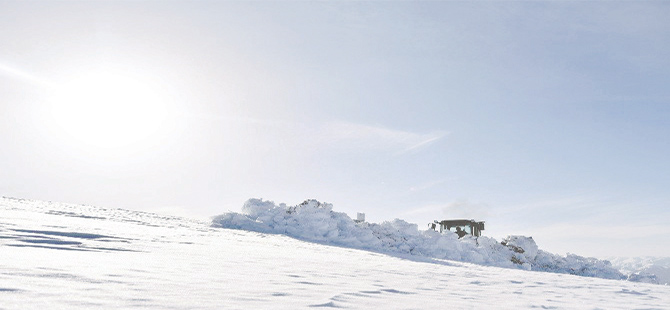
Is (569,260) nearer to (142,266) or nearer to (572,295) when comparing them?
(572,295)

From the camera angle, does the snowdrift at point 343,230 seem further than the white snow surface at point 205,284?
Yes

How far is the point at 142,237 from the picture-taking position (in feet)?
20.1

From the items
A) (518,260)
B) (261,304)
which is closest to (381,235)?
(518,260)

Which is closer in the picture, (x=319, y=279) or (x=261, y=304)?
(x=261, y=304)

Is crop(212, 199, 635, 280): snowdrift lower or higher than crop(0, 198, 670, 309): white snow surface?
higher

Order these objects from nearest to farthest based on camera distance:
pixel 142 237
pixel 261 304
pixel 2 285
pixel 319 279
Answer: pixel 2 285
pixel 261 304
pixel 319 279
pixel 142 237

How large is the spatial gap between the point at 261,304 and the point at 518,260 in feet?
69.5

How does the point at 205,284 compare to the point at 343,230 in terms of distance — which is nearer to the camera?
the point at 205,284

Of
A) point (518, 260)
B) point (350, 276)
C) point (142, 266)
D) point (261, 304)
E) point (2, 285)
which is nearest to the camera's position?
point (2, 285)

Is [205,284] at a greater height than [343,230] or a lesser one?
lesser

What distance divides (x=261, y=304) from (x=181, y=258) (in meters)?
2.20

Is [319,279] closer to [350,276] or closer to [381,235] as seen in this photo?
[350,276]

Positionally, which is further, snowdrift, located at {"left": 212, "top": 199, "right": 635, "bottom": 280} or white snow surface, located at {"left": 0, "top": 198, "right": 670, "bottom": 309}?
snowdrift, located at {"left": 212, "top": 199, "right": 635, "bottom": 280}

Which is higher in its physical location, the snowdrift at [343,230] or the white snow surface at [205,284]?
the snowdrift at [343,230]
